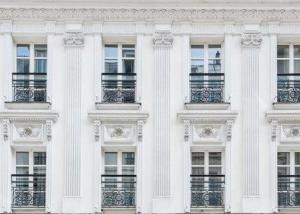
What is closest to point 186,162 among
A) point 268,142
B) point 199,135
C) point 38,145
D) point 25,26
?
point 199,135

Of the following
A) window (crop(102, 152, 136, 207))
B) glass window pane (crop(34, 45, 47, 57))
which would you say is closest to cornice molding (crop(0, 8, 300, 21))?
Result: glass window pane (crop(34, 45, 47, 57))

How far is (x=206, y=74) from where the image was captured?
87.9 ft

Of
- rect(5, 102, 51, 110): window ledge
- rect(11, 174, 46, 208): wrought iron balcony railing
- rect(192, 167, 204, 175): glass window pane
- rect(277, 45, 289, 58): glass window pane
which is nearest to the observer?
rect(11, 174, 46, 208): wrought iron balcony railing

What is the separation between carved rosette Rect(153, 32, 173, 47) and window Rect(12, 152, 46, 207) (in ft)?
16.1

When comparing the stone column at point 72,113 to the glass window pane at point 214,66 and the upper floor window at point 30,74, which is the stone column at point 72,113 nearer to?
the upper floor window at point 30,74

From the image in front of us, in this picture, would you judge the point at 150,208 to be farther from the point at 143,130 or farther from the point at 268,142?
the point at 268,142

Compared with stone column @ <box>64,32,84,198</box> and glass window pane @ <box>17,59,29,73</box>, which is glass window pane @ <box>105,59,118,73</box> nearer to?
stone column @ <box>64,32,84,198</box>

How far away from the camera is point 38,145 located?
2636 centimetres

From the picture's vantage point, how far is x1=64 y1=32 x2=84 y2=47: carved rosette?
26.6 m

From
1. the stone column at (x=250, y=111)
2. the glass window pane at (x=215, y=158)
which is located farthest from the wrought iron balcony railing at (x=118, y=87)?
the stone column at (x=250, y=111)

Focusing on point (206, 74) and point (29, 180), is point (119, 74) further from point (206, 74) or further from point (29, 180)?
point (29, 180)

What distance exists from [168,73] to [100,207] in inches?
181

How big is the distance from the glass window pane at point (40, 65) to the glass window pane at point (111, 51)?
6.45 feet

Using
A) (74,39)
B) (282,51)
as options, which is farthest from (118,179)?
(282,51)
